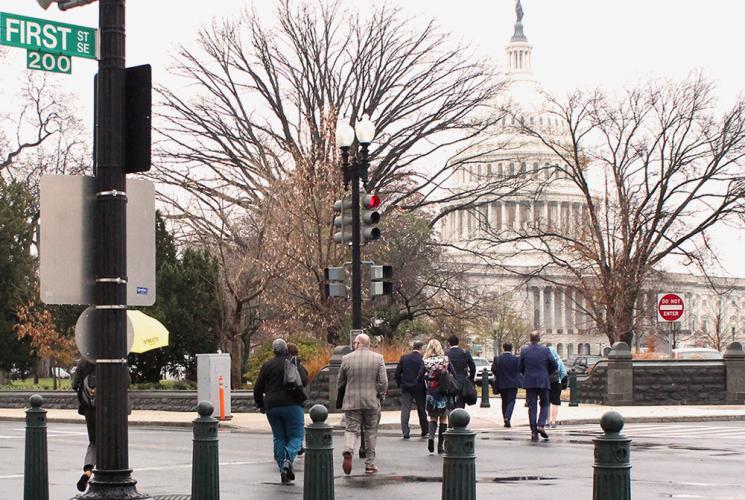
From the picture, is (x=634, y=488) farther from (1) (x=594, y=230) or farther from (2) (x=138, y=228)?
(1) (x=594, y=230)

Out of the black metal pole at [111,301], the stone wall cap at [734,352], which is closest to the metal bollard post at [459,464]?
the black metal pole at [111,301]

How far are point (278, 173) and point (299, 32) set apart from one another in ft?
21.5

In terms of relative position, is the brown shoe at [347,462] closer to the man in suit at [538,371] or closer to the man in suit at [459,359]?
the man in suit at [459,359]

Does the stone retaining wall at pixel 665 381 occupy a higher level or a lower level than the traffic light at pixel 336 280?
lower

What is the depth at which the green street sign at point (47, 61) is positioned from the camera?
9.09 meters

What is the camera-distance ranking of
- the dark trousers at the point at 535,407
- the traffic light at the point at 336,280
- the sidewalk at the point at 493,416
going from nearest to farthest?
the dark trousers at the point at 535,407 < the traffic light at the point at 336,280 < the sidewalk at the point at 493,416

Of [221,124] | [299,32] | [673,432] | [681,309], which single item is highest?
[299,32]

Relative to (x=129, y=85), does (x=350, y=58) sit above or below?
above

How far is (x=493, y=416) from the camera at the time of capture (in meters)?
30.7

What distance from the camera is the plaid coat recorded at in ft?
57.5

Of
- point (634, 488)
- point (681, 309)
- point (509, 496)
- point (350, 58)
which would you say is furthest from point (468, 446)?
point (350, 58)

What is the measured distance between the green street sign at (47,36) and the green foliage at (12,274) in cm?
3931

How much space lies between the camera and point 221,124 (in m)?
53.6

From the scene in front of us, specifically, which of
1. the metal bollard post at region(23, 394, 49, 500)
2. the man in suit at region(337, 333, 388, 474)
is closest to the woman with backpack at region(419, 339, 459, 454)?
the man in suit at region(337, 333, 388, 474)
